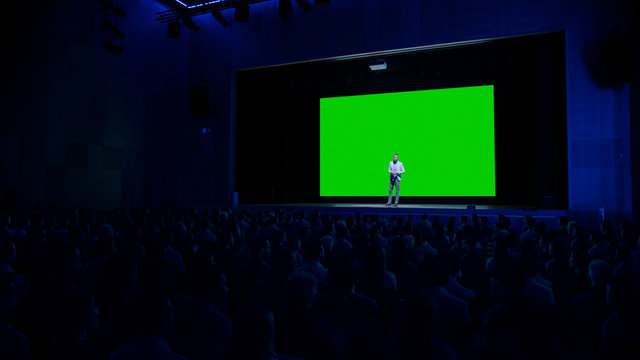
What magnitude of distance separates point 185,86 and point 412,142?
289 inches

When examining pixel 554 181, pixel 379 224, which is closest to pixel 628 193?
pixel 554 181

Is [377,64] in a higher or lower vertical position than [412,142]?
higher

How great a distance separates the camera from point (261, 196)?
44.4 feet

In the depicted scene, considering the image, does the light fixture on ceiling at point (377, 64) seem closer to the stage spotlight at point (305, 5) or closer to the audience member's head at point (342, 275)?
the stage spotlight at point (305, 5)

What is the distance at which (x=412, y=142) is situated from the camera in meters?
12.4

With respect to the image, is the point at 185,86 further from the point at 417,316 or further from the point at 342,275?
the point at 417,316

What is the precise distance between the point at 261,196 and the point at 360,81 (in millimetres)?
4853

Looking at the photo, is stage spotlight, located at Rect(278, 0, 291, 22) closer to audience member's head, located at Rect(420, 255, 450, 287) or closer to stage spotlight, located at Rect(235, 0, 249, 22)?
stage spotlight, located at Rect(235, 0, 249, 22)

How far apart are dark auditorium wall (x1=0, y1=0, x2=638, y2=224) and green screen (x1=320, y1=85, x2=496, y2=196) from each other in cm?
211

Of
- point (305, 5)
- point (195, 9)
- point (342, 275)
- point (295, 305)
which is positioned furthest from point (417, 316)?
point (195, 9)

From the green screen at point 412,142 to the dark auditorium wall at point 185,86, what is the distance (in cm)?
211

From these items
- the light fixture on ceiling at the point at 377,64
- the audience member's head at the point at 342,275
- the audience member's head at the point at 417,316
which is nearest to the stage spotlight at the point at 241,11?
the light fixture on ceiling at the point at 377,64

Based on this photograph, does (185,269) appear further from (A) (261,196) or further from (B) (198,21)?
(B) (198,21)

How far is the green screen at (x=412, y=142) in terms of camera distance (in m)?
11.7
